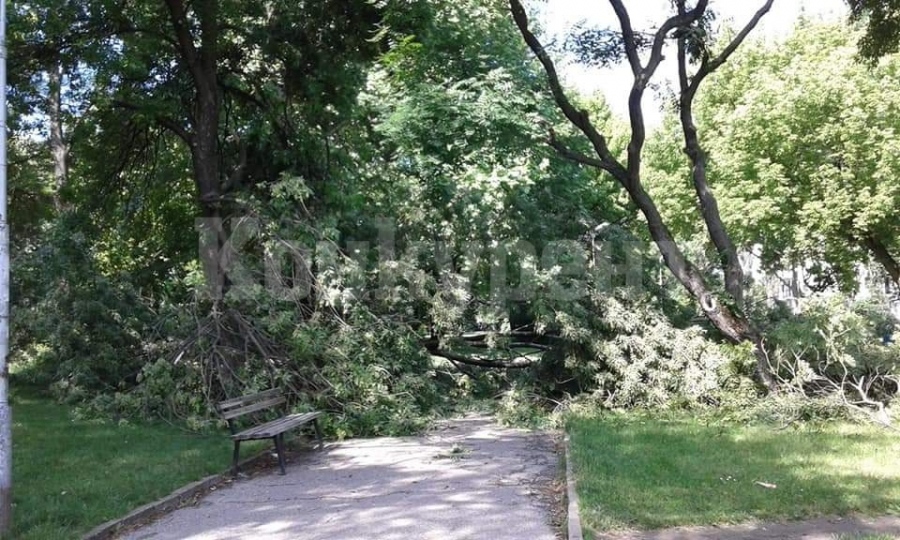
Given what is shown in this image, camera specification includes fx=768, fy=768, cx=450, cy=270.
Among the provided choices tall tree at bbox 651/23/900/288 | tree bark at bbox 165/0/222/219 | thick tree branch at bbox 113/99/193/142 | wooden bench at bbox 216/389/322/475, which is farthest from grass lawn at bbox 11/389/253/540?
tall tree at bbox 651/23/900/288

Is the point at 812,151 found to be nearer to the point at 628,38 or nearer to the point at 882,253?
the point at 882,253

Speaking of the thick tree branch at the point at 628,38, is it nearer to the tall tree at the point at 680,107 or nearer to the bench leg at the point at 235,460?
the tall tree at the point at 680,107

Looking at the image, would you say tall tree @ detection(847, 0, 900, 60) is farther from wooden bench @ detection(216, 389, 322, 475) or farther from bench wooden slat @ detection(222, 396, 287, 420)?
bench wooden slat @ detection(222, 396, 287, 420)

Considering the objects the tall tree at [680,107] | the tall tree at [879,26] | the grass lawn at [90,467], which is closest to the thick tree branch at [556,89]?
the tall tree at [680,107]

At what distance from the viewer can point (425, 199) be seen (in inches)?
609

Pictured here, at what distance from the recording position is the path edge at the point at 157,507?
622 cm

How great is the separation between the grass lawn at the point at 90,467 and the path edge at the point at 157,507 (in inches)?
3.5

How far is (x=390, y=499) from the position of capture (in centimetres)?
730

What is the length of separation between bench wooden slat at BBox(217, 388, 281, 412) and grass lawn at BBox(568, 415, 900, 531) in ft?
13.2

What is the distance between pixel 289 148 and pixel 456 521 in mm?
9201

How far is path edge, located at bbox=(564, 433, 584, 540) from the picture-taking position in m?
5.66

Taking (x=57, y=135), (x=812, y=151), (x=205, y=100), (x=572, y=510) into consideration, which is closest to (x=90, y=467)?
(x=572, y=510)

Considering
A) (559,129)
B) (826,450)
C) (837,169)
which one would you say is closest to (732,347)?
(826,450)

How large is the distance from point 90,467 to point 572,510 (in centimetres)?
529
